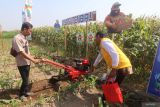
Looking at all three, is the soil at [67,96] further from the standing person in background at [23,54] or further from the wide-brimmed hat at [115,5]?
the wide-brimmed hat at [115,5]

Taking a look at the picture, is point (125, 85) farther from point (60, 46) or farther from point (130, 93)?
point (60, 46)

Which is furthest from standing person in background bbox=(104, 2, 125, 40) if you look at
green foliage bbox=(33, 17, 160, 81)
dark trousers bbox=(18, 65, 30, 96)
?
dark trousers bbox=(18, 65, 30, 96)

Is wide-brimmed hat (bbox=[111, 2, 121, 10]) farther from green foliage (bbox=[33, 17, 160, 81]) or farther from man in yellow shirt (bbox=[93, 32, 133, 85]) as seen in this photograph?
man in yellow shirt (bbox=[93, 32, 133, 85])

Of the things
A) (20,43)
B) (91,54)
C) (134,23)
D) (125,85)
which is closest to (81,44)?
(91,54)

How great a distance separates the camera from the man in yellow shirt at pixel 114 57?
19.5ft

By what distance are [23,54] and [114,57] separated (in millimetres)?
2179

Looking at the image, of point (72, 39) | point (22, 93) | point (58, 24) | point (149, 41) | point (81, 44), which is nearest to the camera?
point (22, 93)

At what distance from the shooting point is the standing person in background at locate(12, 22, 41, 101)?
270 inches

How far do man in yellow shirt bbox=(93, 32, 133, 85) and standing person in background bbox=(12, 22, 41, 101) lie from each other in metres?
1.75

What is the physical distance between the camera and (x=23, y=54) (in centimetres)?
680

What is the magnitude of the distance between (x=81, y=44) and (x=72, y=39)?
5.03 feet

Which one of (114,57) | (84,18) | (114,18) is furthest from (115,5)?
(114,57)

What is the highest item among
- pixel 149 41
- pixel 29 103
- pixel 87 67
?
pixel 149 41

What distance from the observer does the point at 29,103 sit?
6867 mm
